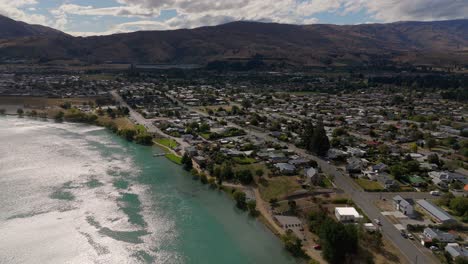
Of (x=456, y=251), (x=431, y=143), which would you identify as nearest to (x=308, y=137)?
(x=431, y=143)

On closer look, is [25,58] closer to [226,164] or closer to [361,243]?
[226,164]

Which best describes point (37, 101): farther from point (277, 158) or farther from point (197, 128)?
point (277, 158)

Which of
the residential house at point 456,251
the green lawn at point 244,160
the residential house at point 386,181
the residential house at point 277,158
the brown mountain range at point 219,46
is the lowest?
the residential house at point 456,251

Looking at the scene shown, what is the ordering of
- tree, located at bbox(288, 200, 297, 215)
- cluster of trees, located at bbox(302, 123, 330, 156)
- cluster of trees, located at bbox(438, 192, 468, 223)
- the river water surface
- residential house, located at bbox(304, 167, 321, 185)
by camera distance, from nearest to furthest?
the river water surface → cluster of trees, located at bbox(438, 192, 468, 223) → tree, located at bbox(288, 200, 297, 215) → residential house, located at bbox(304, 167, 321, 185) → cluster of trees, located at bbox(302, 123, 330, 156)

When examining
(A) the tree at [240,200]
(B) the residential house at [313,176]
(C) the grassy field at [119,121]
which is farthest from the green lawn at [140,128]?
(B) the residential house at [313,176]

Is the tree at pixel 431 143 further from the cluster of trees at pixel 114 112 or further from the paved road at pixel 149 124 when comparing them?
the cluster of trees at pixel 114 112

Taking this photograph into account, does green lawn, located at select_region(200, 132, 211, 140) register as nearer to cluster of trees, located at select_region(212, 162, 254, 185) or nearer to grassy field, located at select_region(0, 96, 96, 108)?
cluster of trees, located at select_region(212, 162, 254, 185)

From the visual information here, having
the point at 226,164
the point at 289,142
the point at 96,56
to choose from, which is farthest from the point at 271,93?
the point at 96,56

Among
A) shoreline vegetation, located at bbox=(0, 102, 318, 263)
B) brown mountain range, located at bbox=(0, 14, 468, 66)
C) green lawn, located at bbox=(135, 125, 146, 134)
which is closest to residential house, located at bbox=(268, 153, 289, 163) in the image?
shoreline vegetation, located at bbox=(0, 102, 318, 263)
